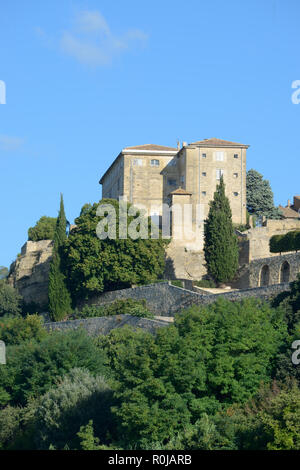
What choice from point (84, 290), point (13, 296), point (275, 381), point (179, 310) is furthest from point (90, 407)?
point (13, 296)

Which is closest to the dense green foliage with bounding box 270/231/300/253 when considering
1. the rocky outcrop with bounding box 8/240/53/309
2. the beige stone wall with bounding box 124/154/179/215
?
the rocky outcrop with bounding box 8/240/53/309

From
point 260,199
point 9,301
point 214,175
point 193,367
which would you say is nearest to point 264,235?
point 214,175

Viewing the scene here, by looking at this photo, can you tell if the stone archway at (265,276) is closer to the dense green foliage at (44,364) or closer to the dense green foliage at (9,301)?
the dense green foliage at (44,364)

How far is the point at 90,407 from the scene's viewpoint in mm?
39625

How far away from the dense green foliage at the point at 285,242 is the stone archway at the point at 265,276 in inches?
151

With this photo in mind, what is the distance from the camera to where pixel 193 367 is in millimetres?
37719

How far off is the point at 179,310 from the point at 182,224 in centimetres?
1723

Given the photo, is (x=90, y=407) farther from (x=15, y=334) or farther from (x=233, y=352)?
(x=15, y=334)

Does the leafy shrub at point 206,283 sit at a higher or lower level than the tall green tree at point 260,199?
lower

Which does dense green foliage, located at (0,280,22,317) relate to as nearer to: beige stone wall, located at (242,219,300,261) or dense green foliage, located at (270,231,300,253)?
beige stone wall, located at (242,219,300,261)

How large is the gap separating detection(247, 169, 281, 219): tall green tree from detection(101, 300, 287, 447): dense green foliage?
38.5m

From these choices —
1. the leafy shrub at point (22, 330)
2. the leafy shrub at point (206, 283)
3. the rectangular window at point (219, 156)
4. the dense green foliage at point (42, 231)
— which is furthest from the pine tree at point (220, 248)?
the dense green foliage at point (42, 231)

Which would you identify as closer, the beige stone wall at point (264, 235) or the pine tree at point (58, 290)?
the pine tree at point (58, 290)

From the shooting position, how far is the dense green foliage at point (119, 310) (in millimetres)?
49975
